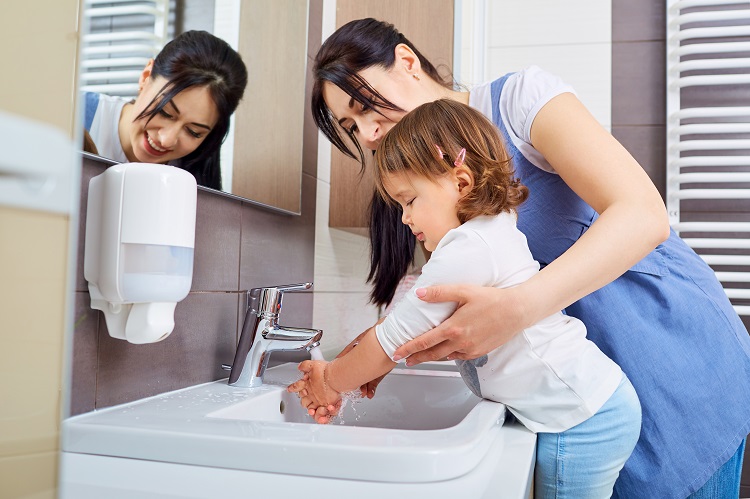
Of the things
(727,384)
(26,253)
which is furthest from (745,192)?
(26,253)

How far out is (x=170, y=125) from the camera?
0.98 meters

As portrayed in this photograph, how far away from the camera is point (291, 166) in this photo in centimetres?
147

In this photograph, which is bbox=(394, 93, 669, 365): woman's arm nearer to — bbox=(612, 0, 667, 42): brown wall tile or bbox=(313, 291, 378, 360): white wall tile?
bbox=(313, 291, 378, 360): white wall tile

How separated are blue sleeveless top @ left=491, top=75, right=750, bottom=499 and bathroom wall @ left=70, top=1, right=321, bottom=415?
52cm

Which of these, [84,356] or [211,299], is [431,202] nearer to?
[211,299]

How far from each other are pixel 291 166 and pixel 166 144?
0.51 meters

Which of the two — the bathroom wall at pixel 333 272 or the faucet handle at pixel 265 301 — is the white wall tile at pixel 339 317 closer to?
the bathroom wall at pixel 333 272

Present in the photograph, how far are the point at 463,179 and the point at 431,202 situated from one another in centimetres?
6

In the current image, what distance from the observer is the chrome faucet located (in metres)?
1.11

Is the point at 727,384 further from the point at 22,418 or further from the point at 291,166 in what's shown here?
the point at 22,418

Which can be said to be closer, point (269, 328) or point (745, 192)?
point (269, 328)

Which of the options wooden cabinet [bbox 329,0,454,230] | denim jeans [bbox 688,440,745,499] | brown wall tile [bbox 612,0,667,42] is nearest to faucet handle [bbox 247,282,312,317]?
wooden cabinet [bbox 329,0,454,230]

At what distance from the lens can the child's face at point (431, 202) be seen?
99cm

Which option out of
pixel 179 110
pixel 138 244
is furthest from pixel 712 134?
pixel 138 244
